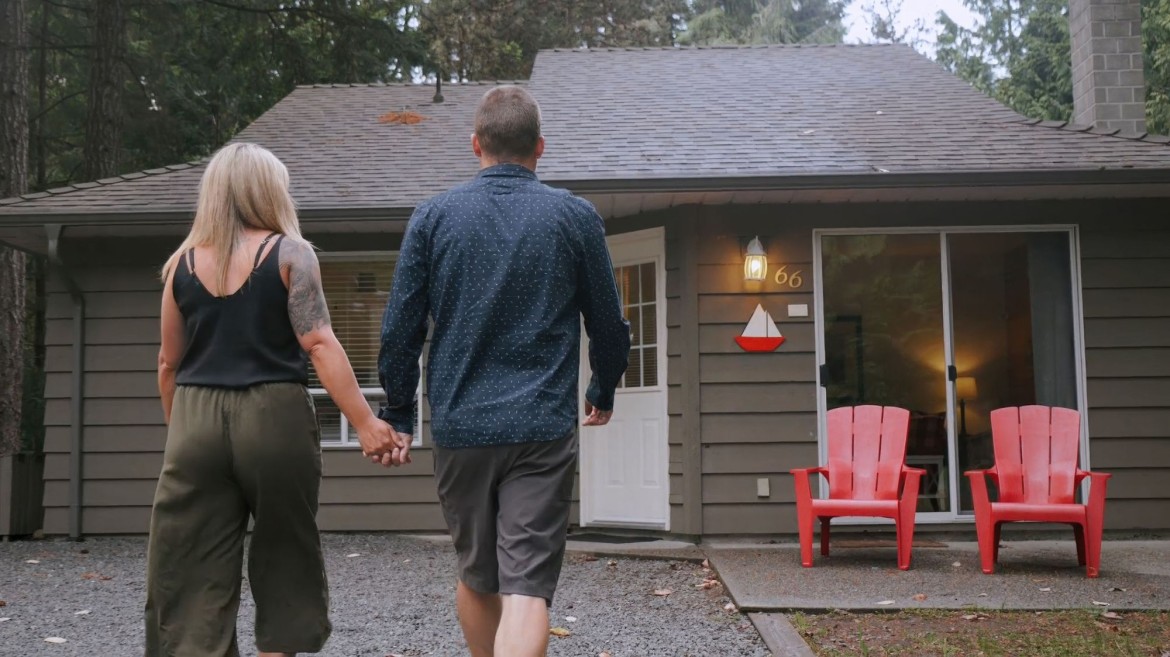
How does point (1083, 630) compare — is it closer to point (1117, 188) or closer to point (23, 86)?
point (1117, 188)

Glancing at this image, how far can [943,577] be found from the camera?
17.0ft

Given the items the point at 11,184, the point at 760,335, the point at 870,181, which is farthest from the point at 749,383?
the point at 11,184

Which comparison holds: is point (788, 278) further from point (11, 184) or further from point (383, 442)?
point (11, 184)

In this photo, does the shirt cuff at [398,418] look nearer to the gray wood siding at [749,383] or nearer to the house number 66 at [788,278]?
the gray wood siding at [749,383]

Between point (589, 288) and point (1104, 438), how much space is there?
5.38 meters

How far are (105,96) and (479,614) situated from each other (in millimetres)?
10706

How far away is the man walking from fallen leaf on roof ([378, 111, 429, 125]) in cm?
700

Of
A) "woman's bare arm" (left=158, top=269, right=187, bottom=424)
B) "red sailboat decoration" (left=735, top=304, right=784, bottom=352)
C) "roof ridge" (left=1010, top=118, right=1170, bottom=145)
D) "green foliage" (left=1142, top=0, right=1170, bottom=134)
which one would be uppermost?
"green foliage" (left=1142, top=0, right=1170, bottom=134)

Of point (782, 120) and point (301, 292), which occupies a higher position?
point (782, 120)

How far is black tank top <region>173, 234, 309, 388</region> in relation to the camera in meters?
2.54

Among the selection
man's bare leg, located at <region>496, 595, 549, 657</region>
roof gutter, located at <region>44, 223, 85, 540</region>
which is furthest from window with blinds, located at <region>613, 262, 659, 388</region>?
man's bare leg, located at <region>496, 595, 549, 657</region>

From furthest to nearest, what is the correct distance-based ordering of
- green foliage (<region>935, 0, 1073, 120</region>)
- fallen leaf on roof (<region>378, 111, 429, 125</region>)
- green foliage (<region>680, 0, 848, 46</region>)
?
green foliage (<region>680, 0, 848, 46</region>) → green foliage (<region>935, 0, 1073, 120</region>) → fallen leaf on roof (<region>378, 111, 429, 125</region>)

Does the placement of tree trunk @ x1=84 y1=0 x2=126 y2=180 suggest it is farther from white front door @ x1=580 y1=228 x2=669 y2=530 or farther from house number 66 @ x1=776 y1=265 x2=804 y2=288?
house number 66 @ x1=776 y1=265 x2=804 y2=288

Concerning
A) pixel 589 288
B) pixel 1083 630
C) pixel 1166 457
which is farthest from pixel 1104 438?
pixel 589 288
